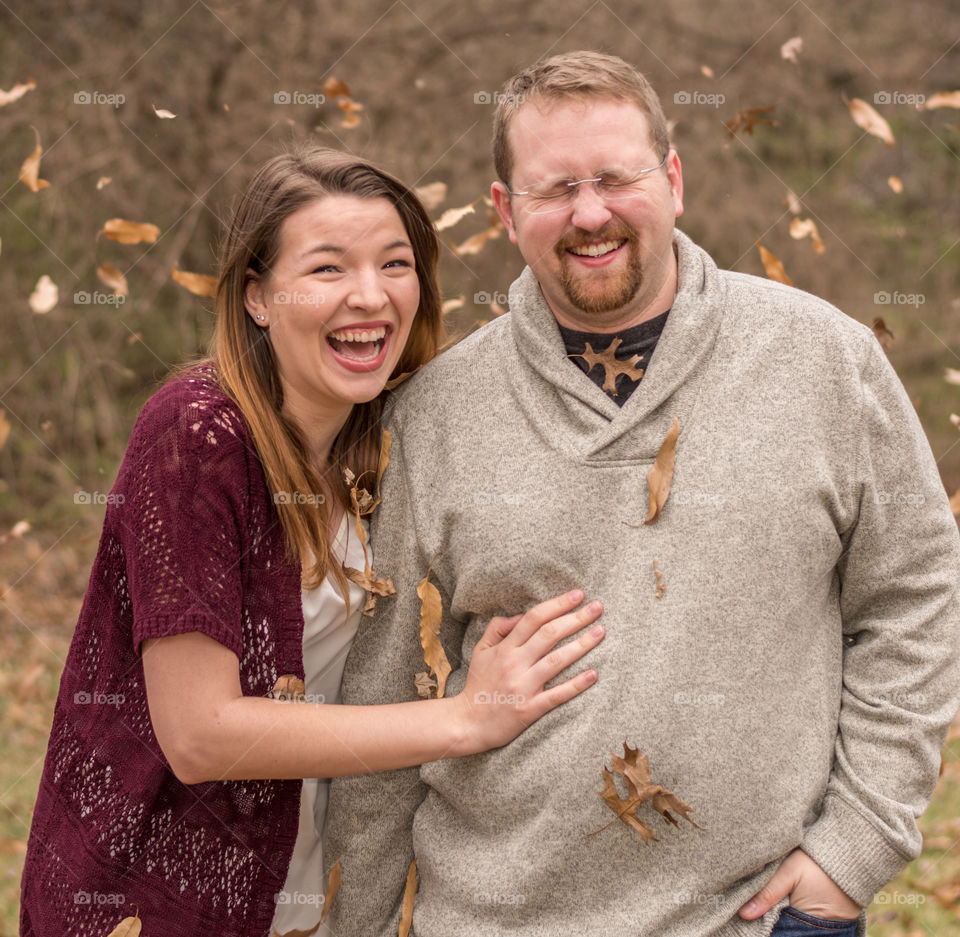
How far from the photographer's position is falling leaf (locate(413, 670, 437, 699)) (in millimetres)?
2246

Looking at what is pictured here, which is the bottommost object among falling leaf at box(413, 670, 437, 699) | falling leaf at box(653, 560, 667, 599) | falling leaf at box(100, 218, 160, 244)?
falling leaf at box(413, 670, 437, 699)

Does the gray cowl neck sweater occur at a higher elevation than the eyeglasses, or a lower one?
lower

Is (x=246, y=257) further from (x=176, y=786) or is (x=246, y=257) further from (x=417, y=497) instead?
(x=176, y=786)

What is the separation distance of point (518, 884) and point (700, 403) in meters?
0.93

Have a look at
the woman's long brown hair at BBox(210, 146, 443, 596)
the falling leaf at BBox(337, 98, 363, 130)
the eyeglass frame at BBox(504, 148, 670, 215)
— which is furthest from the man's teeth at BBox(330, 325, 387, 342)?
the falling leaf at BBox(337, 98, 363, 130)

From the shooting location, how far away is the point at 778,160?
7.00 m

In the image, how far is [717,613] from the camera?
196 centimetres

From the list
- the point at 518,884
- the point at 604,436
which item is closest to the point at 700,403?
the point at 604,436

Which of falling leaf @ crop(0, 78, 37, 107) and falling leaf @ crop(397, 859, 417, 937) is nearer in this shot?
falling leaf @ crop(397, 859, 417, 937)

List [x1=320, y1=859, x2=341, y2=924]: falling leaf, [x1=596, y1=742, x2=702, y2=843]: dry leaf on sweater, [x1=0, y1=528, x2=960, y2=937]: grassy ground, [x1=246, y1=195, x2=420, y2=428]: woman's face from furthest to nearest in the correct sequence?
[x1=0, y1=528, x2=960, y2=937]: grassy ground < [x1=320, y1=859, x2=341, y2=924]: falling leaf < [x1=246, y1=195, x2=420, y2=428]: woman's face < [x1=596, y1=742, x2=702, y2=843]: dry leaf on sweater

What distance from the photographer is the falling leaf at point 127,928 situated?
2066 millimetres

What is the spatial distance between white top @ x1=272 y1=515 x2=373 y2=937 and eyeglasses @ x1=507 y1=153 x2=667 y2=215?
2.40 feet

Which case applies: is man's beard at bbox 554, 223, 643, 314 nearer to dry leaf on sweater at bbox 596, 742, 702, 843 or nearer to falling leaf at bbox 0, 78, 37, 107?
dry leaf on sweater at bbox 596, 742, 702, 843

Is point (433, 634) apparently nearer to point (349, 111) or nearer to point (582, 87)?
point (582, 87)
